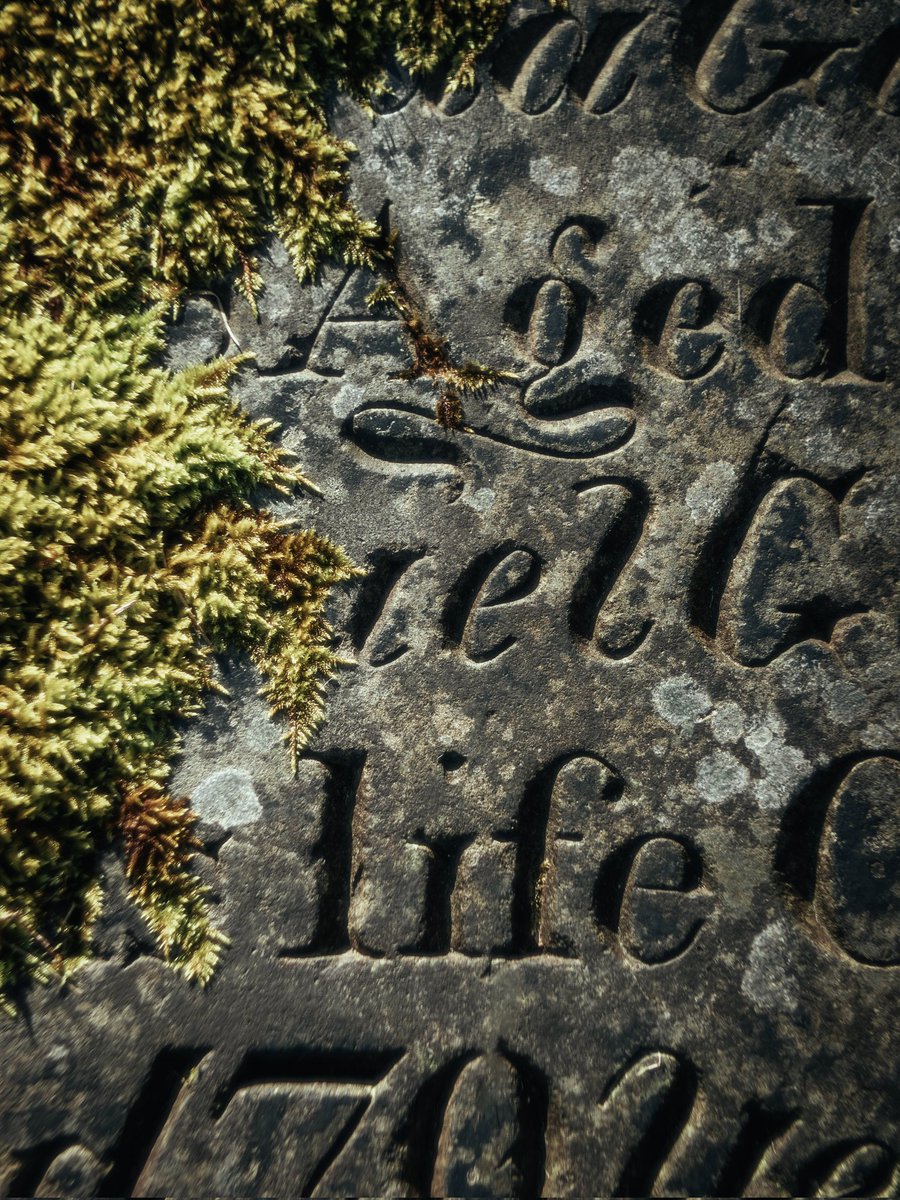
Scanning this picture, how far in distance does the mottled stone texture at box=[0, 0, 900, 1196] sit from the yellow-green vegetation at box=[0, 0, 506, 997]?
0.07m

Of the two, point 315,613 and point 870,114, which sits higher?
point 870,114

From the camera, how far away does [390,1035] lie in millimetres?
1424

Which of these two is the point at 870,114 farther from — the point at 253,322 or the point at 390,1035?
the point at 390,1035

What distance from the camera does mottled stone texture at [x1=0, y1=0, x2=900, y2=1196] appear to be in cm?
141

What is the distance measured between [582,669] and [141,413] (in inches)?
40.0

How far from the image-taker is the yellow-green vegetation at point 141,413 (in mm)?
1401

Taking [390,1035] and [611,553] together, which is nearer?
[390,1035]

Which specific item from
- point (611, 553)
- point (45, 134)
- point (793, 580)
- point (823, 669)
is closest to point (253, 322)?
point (45, 134)

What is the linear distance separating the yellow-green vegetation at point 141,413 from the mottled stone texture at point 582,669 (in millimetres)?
67

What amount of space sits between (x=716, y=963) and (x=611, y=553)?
0.82 meters

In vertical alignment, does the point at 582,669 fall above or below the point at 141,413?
below

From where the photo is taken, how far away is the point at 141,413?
1.48 meters

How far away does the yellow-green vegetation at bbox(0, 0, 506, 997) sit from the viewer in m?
1.40

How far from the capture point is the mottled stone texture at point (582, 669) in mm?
1405
